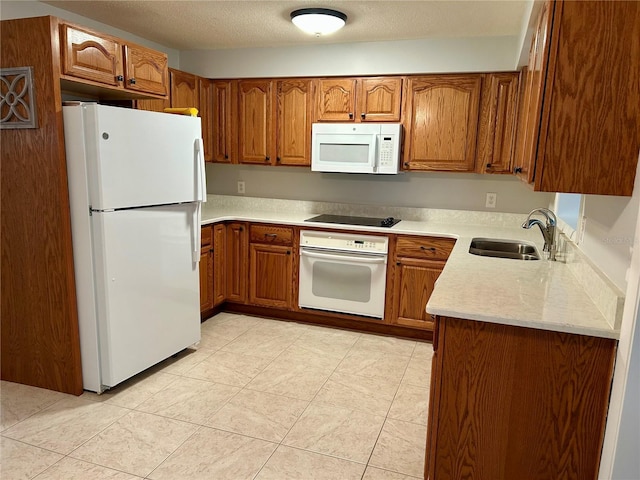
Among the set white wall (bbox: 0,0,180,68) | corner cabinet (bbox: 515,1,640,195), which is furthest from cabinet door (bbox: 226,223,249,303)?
corner cabinet (bbox: 515,1,640,195)

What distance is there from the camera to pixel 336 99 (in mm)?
3719

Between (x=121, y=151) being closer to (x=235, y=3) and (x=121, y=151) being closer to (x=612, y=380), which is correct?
(x=235, y=3)

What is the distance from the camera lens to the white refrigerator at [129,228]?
235 cm

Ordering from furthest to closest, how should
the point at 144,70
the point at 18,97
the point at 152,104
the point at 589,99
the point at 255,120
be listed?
the point at 255,120, the point at 152,104, the point at 144,70, the point at 18,97, the point at 589,99

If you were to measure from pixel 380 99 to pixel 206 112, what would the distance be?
1.52 metres

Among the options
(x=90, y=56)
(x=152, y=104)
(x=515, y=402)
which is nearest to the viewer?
(x=515, y=402)

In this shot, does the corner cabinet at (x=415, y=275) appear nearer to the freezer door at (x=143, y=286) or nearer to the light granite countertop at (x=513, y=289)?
the light granite countertop at (x=513, y=289)

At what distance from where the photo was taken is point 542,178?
1516 millimetres

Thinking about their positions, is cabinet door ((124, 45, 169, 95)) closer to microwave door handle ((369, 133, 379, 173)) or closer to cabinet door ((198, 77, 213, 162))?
cabinet door ((198, 77, 213, 162))

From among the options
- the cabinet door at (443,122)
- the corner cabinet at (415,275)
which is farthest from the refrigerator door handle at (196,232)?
the cabinet door at (443,122)

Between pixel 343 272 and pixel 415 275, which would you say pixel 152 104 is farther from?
pixel 415 275

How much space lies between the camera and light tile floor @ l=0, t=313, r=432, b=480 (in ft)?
6.57

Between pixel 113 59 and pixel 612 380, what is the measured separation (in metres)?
2.83

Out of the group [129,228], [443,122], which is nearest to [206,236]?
[129,228]
